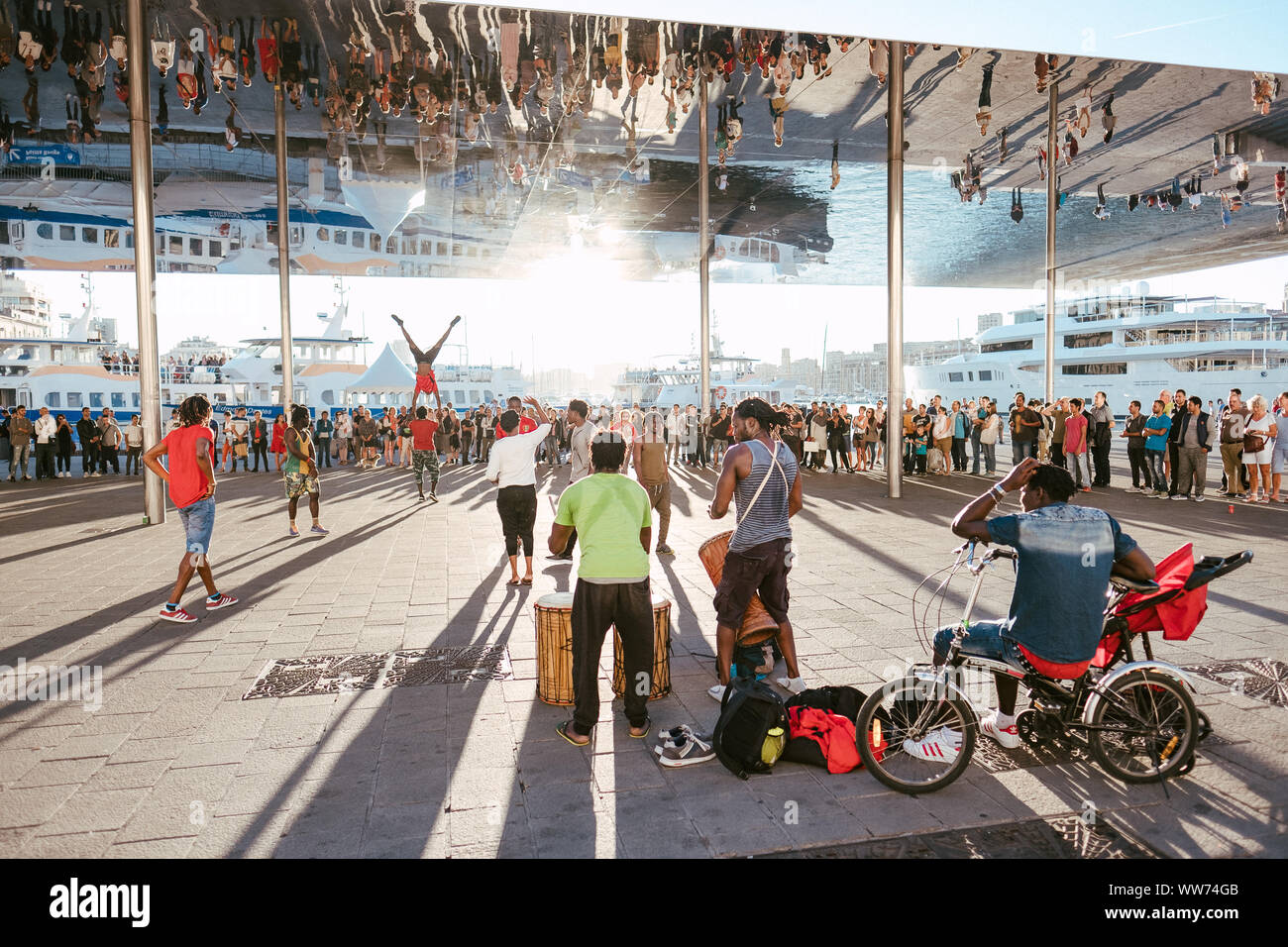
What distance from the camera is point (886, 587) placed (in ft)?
22.3

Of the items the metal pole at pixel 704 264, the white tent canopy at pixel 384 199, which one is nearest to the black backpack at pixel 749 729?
the metal pole at pixel 704 264

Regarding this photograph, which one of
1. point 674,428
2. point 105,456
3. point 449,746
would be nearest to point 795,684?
point 449,746

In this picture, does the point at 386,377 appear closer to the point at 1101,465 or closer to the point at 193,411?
the point at 1101,465

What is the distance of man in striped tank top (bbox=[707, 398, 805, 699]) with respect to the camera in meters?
4.18

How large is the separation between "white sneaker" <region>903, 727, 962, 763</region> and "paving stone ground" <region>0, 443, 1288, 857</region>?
0.15 metres

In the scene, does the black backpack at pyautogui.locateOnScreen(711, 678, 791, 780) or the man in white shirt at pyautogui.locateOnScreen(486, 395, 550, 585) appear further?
the man in white shirt at pyautogui.locateOnScreen(486, 395, 550, 585)

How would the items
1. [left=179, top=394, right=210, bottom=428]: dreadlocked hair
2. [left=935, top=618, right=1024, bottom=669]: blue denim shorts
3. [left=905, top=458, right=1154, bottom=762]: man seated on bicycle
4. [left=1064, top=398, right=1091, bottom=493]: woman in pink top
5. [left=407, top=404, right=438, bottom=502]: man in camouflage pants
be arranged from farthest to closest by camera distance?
[left=1064, top=398, right=1091, bottom=493]: woman in pink top, [left=407, top=404, right=438, bottom=502]: man in camouflage pants, [left=179, top=394, right=210, bottom=428]: dreadlocked hair, [left=935, top=618, right=1024, bottom=669]: blue denim shorts, [left=905, top=458, right=1154, bottom=762]: man seated on bicycle

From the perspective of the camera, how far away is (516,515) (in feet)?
22.7

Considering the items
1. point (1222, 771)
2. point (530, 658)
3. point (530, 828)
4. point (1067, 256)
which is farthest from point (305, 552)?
point (1067, 256)

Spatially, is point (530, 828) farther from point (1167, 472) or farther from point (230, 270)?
point (230, 270)

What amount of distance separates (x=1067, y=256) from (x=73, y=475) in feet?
108

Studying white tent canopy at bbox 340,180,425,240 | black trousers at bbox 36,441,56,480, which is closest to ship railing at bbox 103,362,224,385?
white tent canopy at bbox 340,180,425,240

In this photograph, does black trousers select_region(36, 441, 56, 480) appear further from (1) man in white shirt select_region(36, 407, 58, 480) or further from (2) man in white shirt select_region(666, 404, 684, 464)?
(2) man in white shirt select_region(666, 404, 684, 464)

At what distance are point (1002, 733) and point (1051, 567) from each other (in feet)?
2.92
